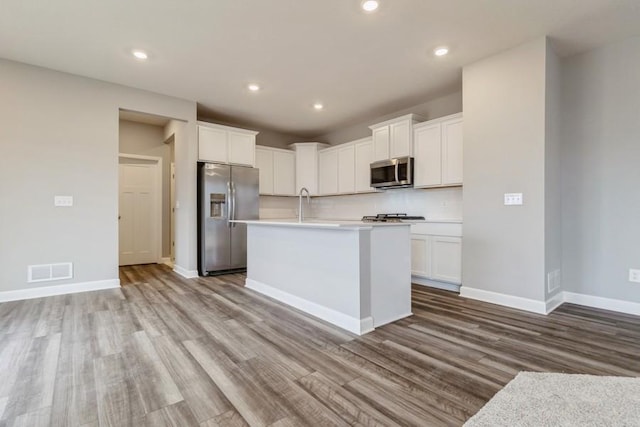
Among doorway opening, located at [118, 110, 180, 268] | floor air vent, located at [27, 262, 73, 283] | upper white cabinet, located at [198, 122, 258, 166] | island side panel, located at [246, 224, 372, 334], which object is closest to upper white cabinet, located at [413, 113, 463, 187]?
island side panel, located at [246, 224, 372, 334]

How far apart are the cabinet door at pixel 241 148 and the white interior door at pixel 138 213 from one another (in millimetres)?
2068

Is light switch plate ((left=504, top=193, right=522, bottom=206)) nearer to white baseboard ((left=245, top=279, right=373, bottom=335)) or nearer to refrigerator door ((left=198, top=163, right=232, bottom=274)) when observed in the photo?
white baseboard ((left=245, top=279, right=373, bottom=335))

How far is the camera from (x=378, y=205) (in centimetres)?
560

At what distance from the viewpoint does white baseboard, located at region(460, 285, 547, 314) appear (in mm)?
3078

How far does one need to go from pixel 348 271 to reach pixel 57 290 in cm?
373

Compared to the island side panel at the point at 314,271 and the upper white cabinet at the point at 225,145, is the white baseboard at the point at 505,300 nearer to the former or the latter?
the island side panel at the point at 314,271

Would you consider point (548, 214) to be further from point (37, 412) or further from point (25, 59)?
point (25, 59)

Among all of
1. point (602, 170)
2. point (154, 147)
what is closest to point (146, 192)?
point (154, 147)

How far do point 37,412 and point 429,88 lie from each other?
492 cm

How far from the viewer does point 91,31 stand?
2.94m

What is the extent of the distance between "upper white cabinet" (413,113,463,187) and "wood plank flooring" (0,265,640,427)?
176cm

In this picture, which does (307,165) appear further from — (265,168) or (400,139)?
(400,139)

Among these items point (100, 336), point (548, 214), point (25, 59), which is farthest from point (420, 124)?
point (25, 59)

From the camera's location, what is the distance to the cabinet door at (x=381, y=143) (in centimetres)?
496
